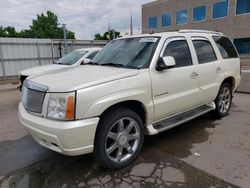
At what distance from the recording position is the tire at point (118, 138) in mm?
2795

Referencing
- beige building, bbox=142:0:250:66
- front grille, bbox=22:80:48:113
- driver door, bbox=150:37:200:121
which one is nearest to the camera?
front grille, bbox=22:80:48:113

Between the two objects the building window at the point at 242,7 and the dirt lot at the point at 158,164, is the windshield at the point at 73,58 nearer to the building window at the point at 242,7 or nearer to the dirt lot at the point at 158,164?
the dirt lot at the point at 158,164

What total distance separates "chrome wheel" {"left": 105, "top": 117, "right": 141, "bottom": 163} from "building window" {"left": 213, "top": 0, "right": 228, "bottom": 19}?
939 inches

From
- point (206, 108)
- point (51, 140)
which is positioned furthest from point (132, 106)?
point (206, 108)

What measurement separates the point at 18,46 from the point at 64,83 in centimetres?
1290

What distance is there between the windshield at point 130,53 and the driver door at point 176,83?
9.1 inches

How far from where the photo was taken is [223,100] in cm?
517

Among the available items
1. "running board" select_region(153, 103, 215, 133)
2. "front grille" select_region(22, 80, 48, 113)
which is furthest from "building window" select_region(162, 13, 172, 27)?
"front grille" select_region(22, 80, 48, 113)

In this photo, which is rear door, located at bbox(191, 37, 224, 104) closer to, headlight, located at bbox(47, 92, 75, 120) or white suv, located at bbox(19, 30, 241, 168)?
white suv, located at bbox(19, 30, 241, 168)

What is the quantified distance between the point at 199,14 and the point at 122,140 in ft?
84.6

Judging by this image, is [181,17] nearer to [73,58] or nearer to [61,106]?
[73,58]

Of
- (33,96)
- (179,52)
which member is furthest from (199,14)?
(33,96)

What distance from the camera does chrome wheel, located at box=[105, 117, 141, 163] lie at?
9.76 ft

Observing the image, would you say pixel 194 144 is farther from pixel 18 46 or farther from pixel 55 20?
pixel 55 20
